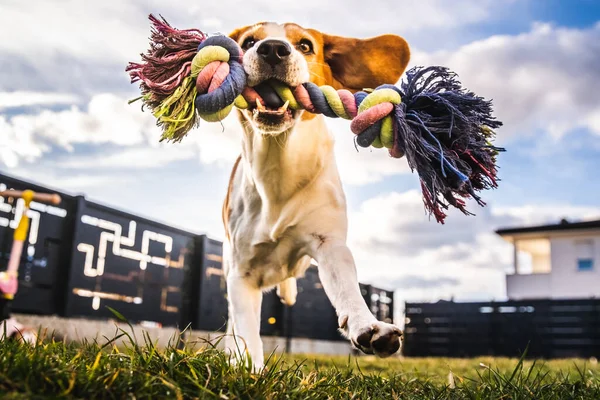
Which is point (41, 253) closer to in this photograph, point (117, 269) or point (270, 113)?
point (117, 269)

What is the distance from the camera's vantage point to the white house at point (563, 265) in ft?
60.2

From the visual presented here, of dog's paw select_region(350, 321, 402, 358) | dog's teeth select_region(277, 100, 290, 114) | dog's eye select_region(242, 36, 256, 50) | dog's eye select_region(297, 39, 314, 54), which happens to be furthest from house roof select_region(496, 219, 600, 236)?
dog's paw select_region(350, 321, 402, 358)

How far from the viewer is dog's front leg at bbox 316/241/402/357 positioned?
2102 millimetres

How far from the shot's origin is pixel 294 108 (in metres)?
2.68

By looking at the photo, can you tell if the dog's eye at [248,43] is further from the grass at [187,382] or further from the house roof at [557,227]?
the house roof at [557,227]

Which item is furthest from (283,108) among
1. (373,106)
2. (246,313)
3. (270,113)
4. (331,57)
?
(246,313)

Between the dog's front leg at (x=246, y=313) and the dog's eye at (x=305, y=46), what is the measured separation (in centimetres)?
117

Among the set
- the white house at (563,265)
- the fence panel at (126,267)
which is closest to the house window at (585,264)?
the white house at (563,265)

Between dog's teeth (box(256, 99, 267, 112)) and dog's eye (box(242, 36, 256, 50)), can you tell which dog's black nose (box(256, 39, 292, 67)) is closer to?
dog's teeth (box(256, 99, 267, 112))

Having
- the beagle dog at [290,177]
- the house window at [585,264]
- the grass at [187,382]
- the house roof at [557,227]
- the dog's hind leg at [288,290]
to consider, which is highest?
the house roof at [557,227]

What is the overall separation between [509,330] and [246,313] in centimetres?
1173

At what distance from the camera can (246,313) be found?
117 inches

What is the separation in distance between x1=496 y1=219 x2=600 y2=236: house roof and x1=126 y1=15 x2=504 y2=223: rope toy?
1748 cm

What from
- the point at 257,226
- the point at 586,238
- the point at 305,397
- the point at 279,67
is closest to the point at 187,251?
the point at 257,226
